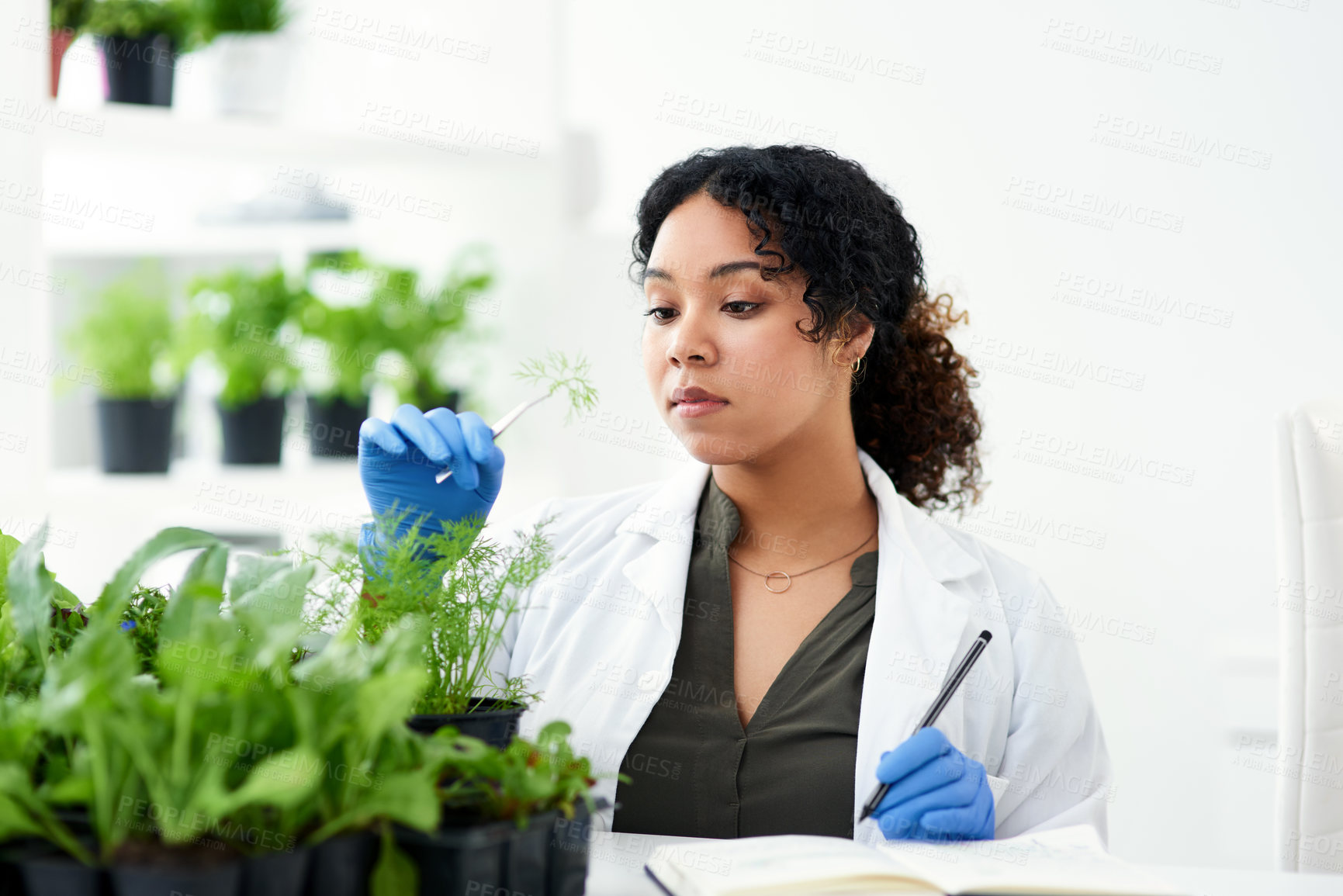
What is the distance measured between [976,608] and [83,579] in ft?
5.44

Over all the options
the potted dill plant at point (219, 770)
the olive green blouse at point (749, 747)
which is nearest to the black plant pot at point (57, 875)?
the potted dill plant at point (219, 770)

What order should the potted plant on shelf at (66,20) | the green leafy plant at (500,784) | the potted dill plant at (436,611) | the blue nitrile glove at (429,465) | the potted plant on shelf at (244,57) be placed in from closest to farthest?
the green leafy plant at (500,784) → the potted dill plant at (436,611) → the blue nitrile glove at (429,465) → the potted plant on shelf at (66,20) → the potted plant on shelf at (244,57)

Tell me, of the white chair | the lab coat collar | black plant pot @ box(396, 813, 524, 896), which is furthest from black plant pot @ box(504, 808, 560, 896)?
the white chair

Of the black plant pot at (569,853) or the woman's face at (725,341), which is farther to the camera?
the woman's face at (725,341)

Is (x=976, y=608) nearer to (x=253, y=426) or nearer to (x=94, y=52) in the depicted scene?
(x=253, y=426)

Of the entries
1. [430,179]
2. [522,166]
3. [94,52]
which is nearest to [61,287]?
[94,52]

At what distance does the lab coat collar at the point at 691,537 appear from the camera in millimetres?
1247

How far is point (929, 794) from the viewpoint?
0.92 metres

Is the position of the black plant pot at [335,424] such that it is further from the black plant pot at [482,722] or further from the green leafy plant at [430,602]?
the black plant pot at [482,722]

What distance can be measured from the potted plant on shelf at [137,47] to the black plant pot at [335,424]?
60 centimetres

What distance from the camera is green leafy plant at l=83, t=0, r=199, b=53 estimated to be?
5.92 feet

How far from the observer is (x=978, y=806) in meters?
0.94

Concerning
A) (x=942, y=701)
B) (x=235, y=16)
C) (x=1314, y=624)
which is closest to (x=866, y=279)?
(x=942, y=701)

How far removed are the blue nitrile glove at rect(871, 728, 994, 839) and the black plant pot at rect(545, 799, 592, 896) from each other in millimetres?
411
